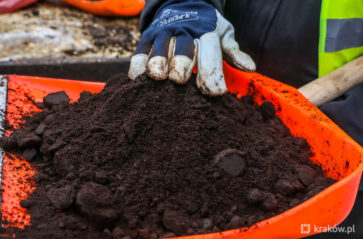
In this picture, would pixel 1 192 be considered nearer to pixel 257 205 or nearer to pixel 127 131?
pixel 127 131

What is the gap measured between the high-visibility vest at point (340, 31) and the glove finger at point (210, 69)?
0.54m

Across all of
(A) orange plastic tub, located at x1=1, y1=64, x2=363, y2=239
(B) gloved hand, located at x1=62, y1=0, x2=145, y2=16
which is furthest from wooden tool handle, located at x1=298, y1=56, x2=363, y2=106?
(B) gloved hand, located at x1=62, y1=0, x2=145, y2=16

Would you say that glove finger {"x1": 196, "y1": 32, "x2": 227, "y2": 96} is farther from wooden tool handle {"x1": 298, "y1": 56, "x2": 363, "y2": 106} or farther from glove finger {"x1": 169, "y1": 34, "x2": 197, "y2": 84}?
wooden tool handle {"x1": 298, "y1": 56, "x2": 363, "y2": 106}

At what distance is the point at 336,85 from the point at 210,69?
606mm

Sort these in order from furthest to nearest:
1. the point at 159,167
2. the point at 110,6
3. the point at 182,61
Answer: the point at 110,6
the point at 182,61
the point at 159,167

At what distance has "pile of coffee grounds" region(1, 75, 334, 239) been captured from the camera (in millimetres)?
1092

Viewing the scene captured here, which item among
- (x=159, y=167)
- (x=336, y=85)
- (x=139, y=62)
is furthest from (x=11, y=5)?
(x=336, y=85)

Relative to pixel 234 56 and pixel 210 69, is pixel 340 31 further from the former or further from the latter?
pixel 210 69

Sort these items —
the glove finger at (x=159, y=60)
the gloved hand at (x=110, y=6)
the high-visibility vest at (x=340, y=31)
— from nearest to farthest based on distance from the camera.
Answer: the glove finger at (x=159, y=60)
the high-visibility vest at (x=340, y=31)
the gloved hand at (x=110, y=6)

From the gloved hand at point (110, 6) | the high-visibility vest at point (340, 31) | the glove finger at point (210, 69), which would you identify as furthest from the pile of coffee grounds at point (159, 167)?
the gloved hand at point (110, 6)

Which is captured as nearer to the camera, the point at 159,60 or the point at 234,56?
the point at 159,60

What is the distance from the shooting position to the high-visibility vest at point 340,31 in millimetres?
1555

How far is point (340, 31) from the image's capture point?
62.4 inches

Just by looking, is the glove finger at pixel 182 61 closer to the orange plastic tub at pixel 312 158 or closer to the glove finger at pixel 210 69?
the glove finger at pixel 210 69
